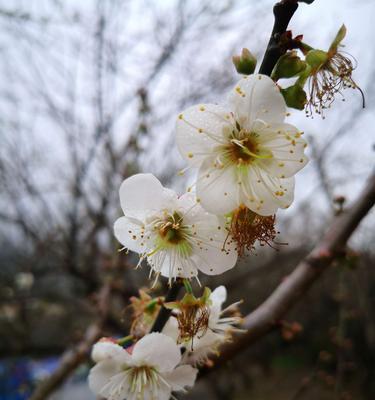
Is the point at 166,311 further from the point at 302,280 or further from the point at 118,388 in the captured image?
the point at 302,280

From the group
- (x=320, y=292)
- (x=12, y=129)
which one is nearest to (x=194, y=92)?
(x=12, y=129)

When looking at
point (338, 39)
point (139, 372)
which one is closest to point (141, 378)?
point (139, 372)

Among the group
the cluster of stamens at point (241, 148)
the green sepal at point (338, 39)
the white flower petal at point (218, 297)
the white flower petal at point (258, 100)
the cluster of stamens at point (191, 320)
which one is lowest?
the white flower petal at point (218, 297)

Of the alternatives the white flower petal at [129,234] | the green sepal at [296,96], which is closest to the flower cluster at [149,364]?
the white flower petal at [129,234]

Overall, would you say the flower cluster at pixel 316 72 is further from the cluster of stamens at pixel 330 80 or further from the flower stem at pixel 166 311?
the flower stem at pixel 166 311

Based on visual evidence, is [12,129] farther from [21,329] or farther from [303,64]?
[303,64]

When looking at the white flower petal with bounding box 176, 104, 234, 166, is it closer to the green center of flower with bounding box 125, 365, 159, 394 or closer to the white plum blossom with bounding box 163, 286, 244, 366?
the white plum blossom with bounding box 163, 286, 244, 366

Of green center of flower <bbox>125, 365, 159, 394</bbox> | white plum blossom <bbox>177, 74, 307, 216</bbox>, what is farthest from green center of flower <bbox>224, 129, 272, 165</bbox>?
green center of flower <bbox>125, 365, 159, 394</bbox>

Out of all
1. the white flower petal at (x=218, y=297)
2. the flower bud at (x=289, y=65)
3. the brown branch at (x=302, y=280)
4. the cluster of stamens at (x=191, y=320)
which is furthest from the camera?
the brown branch at (x=302, y=280)
